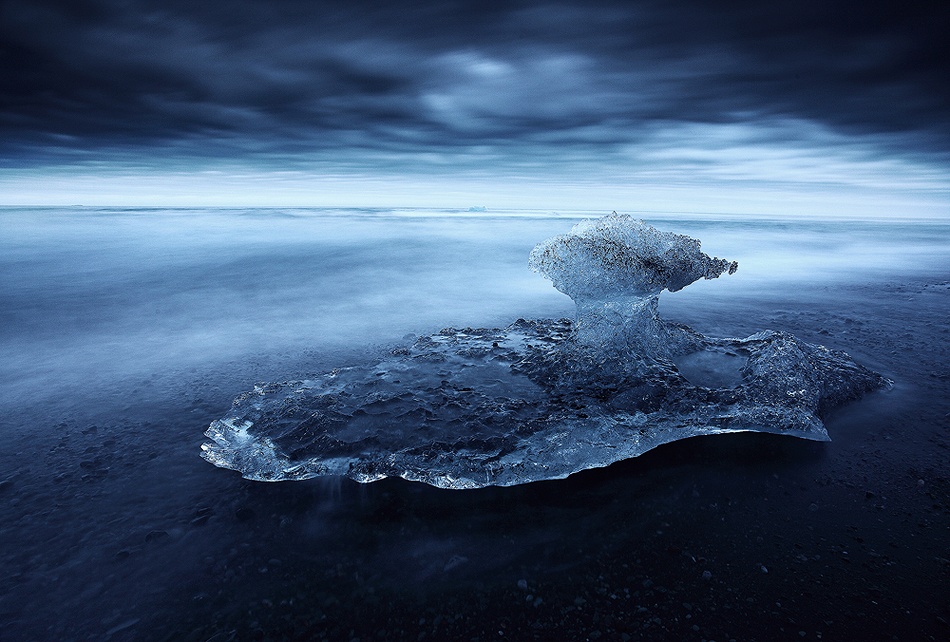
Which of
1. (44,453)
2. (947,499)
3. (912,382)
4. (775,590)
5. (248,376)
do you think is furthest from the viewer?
(248,376)

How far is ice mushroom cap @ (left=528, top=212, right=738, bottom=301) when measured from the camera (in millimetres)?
Answer: 5777

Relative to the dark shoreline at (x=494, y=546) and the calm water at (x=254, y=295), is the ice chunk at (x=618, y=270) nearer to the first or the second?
the dark shoreline at (x=494, y=546)

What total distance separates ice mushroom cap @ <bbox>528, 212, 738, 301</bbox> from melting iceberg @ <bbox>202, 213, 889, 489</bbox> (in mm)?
16

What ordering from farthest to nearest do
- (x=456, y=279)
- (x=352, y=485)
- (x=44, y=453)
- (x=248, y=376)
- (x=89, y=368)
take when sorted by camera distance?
(x=456, y=279) < (x=89, y=368) < (x=248, y=376) < (x=44, y=453) < (x=352, y=485)

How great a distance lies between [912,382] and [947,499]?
9.12 feet

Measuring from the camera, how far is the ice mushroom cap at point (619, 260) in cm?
578

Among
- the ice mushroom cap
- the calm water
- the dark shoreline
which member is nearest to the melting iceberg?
the ice mushroom cap

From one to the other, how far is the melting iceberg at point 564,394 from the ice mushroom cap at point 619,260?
2cm

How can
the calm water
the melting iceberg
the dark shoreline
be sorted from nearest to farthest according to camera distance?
the dark shoreline
the melting iceberg
the calm water

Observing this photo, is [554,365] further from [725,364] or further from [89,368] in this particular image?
[89,368]

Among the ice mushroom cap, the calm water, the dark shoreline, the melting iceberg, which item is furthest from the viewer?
the calm water

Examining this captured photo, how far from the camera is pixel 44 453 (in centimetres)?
429

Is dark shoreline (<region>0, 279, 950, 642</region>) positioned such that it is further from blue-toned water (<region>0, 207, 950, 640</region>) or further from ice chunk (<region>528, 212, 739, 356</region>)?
ice chunk (<region>528, 212, 739, 356</region>)

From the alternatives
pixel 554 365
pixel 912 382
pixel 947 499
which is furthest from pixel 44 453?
pixel 912 382
